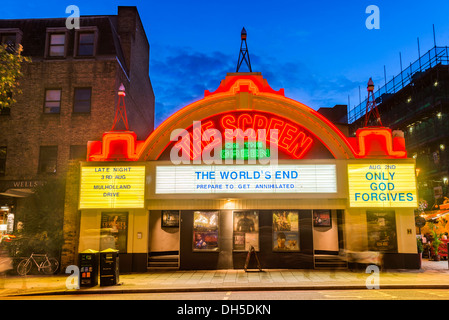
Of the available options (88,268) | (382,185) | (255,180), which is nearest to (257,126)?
(255,180)

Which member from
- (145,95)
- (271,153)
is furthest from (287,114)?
(145,95)

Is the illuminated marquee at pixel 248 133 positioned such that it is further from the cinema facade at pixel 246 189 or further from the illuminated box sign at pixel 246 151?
the illuminated box sign at pixel 246 151

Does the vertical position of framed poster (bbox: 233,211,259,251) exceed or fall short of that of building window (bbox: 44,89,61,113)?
it falls short

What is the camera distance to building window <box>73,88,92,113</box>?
79.4ft

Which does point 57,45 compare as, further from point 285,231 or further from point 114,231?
point 285,231

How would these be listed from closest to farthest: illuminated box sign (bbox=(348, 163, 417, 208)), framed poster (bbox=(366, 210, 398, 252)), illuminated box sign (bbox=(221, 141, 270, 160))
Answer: illuminated box sign (bbox=(348, 163, 417, 208))
framed poster (bbox=(366, 210, 398, 252))
illuminated box sign (bbox=(221, 141, 270, 160))

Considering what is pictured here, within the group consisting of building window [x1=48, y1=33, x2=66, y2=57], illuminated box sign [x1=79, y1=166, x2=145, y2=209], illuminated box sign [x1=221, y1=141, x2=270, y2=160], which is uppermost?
building window [x1=48, y1=33, x2=66, y2=57]

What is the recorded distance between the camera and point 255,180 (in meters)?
16.7

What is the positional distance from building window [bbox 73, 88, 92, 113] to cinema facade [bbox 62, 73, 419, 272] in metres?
7.48

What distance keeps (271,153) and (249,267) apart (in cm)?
569

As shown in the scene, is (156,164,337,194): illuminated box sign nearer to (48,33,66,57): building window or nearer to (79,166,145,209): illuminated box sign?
(79,166,145,209): illuminated box sign

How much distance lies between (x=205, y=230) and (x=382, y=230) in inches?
334

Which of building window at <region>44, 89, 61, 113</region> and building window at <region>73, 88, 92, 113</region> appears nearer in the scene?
building window at <region>73, 88, 92, 113</region>

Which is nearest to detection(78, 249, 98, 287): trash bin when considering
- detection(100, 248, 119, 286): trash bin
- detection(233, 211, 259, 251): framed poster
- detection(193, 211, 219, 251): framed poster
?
detection(100, 248, 119, 286): trash bin
